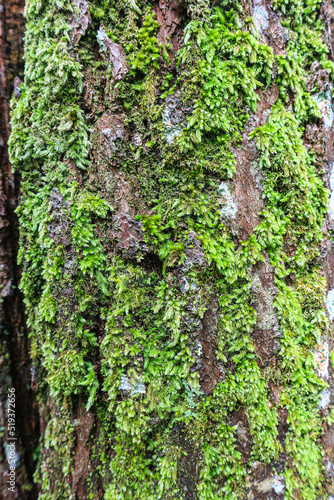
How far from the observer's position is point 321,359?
5.23 ft

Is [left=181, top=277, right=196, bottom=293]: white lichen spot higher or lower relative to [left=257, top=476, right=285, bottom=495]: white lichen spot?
higher

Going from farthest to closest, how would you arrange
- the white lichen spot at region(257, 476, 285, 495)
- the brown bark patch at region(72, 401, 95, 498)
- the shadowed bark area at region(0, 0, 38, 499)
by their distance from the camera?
the shadowed bark area at region(0, 0, 38, 499) → the brown bark patch at region(72, 401, 95, 498) → the white lichen spot at region(257, 476, 285, 495)

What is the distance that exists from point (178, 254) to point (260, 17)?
156cm

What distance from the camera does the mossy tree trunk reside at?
4.77ft

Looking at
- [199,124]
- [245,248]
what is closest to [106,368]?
[245,248]

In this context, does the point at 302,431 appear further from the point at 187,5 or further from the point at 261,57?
the point at 187,5

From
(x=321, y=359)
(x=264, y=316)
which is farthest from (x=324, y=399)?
(x=264, y=316)

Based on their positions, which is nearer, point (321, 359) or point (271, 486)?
point (271, 486)

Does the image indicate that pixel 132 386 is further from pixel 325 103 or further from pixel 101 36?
pixel 325 103

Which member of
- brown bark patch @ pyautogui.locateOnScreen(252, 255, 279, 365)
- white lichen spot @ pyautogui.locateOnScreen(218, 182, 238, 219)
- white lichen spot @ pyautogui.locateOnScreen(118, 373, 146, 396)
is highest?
white lichen spot @ pyautogui.locateOnScreen(218, 182, 238, 219)

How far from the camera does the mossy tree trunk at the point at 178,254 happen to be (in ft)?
4.77

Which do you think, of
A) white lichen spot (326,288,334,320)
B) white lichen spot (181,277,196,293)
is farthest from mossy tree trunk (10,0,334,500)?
white lichen spot (326,288,334,320)

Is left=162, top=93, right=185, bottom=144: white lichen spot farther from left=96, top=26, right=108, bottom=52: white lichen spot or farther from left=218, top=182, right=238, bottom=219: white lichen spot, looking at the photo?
left=96, top=26, right=108, bottom=52: white lichen spot

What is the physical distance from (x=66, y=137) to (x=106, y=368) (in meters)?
1.50
